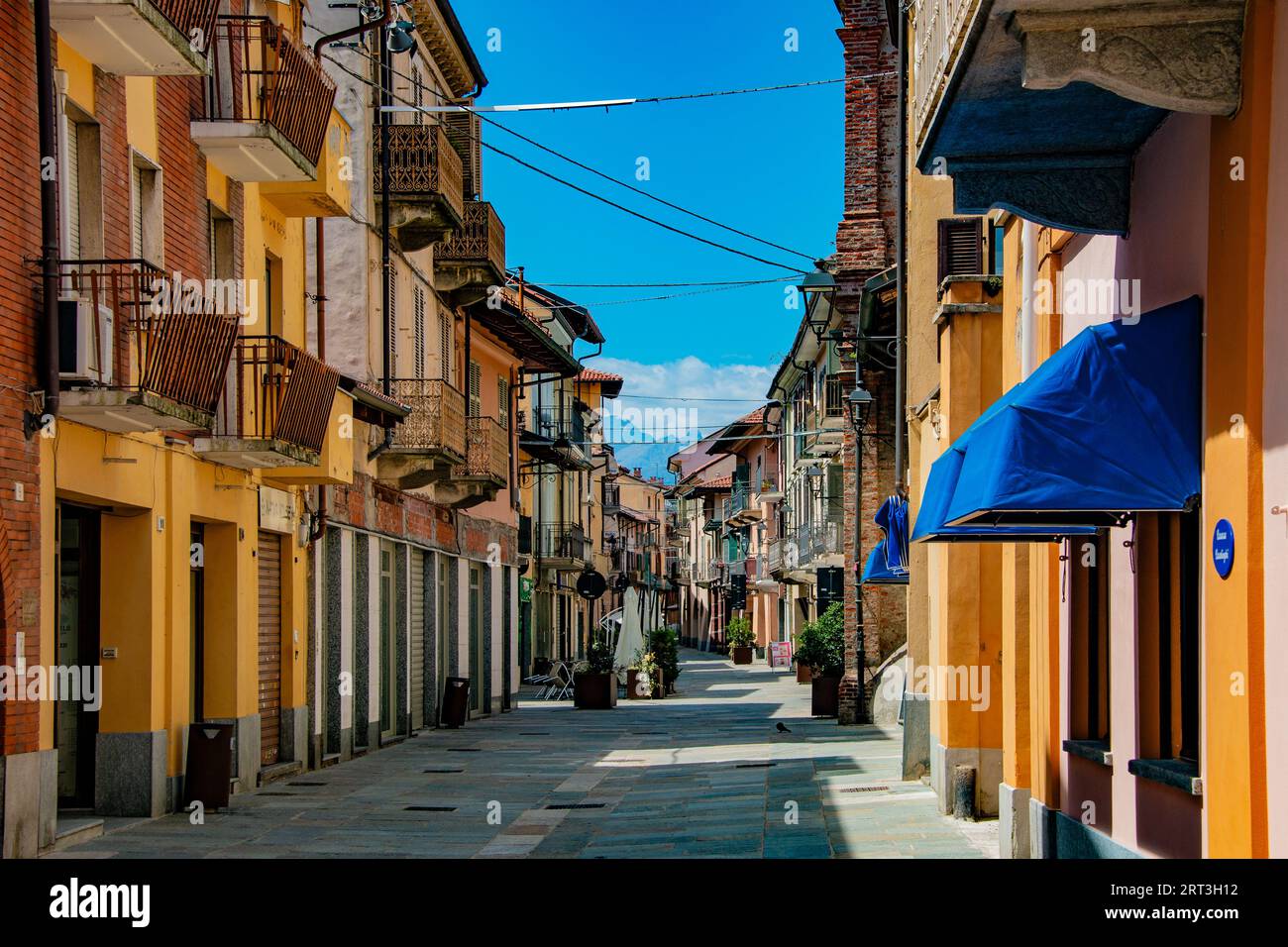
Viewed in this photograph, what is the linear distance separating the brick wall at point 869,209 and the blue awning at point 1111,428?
2273cm

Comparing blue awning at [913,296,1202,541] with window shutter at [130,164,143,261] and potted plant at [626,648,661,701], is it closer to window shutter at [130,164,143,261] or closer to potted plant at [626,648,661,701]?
window shutter at [130,164,143,261]

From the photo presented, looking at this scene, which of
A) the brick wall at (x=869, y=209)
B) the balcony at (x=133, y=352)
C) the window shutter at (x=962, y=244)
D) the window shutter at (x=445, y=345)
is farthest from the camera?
the brick wall at (x=869, y=209)

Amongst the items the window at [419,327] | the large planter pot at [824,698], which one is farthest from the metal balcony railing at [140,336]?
the large planter pot at [824,698]

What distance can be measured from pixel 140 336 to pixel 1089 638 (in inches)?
300

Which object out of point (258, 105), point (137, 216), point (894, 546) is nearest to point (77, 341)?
point (137, 216)

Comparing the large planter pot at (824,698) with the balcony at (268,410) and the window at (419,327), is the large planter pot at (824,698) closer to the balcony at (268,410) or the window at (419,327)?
the window at (419,327)

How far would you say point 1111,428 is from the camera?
25.0 feet

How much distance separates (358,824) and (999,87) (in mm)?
9974

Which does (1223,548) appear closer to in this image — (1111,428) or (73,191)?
(1111,428)

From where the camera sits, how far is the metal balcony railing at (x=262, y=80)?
16516mm

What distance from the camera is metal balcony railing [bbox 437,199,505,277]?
2983cm

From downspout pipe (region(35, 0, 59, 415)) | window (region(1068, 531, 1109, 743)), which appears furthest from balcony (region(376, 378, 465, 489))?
window (region(1068, 531, 1109, 743))
